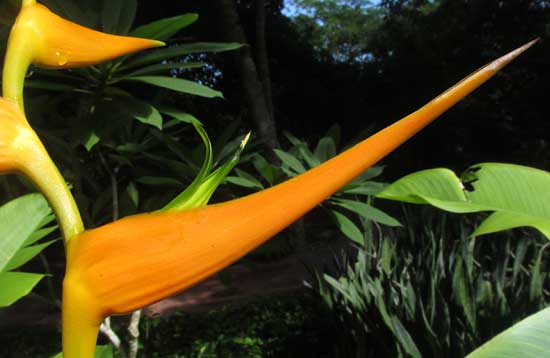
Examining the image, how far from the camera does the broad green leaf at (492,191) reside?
0.98m

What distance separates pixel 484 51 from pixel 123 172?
20.2ft

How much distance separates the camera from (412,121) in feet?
1.03

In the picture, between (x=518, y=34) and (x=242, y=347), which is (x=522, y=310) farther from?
(x=518, y=34)

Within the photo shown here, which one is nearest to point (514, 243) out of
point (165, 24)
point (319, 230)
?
point (165, 24)

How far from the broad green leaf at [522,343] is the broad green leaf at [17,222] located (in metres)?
0.59

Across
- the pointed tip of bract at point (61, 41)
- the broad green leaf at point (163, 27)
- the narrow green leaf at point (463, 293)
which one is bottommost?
the narrow green leaf at point (463, 293)

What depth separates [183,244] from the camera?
0.31m

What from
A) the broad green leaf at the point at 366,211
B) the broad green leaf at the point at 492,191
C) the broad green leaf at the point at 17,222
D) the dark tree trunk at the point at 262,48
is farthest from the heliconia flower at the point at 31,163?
the dark tree trunk at the point at 262,48

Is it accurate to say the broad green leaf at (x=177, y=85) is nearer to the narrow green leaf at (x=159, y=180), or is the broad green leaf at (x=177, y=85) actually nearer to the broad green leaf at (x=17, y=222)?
the narrow green leaf at (x=159, y=180)

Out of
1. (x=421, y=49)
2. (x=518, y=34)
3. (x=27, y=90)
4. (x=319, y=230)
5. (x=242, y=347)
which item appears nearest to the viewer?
(x=27, y=90)

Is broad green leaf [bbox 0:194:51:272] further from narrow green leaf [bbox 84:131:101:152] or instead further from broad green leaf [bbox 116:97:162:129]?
narrow green leaf [bbox 84:131:101:152]

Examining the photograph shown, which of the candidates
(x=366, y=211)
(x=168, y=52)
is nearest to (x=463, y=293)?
(x=366, y=211)

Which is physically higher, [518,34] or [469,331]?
[518,34]

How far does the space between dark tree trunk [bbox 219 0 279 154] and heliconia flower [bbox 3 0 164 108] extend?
10.1ft
